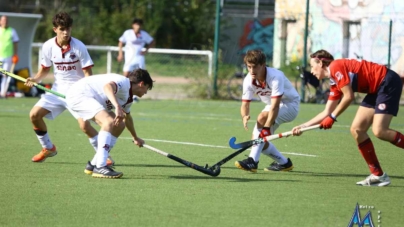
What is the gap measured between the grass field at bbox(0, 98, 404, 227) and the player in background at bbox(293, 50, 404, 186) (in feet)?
1.54

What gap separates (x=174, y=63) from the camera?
25.7m

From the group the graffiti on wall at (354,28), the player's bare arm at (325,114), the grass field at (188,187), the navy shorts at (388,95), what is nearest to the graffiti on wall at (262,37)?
the graffiti on wall at (354,28)

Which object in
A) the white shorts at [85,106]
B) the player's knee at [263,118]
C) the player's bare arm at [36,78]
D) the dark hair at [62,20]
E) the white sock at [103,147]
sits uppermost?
the dark hair at [62,20]

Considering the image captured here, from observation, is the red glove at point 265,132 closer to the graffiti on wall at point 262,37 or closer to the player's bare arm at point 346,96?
the player's bare arm at point 346,96

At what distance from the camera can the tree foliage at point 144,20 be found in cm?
3478

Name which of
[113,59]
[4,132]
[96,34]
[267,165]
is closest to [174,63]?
[113,59]

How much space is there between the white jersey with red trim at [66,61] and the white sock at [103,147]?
1.53 meters

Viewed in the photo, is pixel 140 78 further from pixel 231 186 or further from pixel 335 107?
pixel 335 107

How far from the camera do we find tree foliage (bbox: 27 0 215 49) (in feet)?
114

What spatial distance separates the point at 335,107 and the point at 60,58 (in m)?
3.56

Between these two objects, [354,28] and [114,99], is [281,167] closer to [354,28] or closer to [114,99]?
[114,99]

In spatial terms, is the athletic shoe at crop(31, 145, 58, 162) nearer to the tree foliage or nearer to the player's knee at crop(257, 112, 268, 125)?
the player's knee at crop(257, 112, 268, 125)

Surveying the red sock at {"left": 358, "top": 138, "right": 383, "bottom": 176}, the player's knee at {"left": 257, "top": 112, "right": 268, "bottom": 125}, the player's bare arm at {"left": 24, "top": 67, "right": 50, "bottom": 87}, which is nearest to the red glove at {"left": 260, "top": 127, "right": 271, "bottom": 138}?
the player's knee at {"left": 257, "top": 112, "right": 268, "bottom": 125}

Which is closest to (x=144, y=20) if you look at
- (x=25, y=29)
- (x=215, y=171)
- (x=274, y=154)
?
(x=25, y=29)
